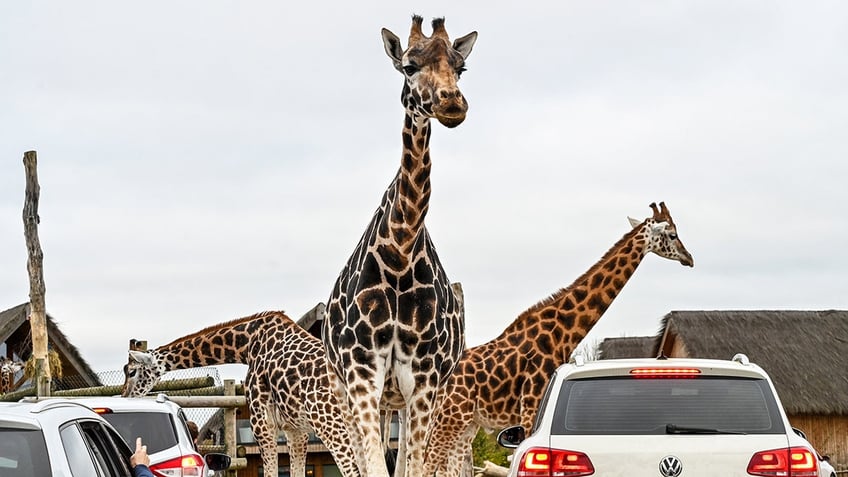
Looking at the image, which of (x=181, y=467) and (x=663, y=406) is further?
(x=181, y=467)

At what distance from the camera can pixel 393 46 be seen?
1305 cm

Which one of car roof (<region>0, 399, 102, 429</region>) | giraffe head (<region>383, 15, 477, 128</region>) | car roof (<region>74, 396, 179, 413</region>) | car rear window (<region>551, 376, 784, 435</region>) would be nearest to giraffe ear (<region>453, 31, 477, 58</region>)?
giraffe head (<region>383, 15, 477, 128</region>)

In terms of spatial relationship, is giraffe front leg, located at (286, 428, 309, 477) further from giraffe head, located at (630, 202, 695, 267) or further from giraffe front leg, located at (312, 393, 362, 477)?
giraffe head, located at (630, 202, 695, 267)

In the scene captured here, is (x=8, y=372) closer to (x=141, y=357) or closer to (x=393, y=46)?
(x=141, y=357)

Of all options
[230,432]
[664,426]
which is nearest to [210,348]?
[230,432]

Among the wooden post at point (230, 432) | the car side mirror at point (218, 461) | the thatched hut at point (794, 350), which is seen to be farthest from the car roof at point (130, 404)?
the thatched hut at point (794, 350)

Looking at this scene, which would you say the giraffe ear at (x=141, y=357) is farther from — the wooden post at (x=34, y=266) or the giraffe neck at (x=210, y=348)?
the wooden post at (x=34, y=266)

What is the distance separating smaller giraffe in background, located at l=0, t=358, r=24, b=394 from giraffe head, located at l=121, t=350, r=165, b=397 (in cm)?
735

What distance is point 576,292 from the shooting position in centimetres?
1898

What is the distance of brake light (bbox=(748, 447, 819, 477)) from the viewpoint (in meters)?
8.61

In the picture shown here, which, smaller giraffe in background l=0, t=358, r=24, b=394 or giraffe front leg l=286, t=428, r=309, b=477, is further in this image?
smaller giraffe in background l=0, t=358, r=24, b=394

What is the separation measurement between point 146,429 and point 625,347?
3279cm

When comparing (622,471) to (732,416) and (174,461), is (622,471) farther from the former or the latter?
(174,461)

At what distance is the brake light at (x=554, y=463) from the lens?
868cm
